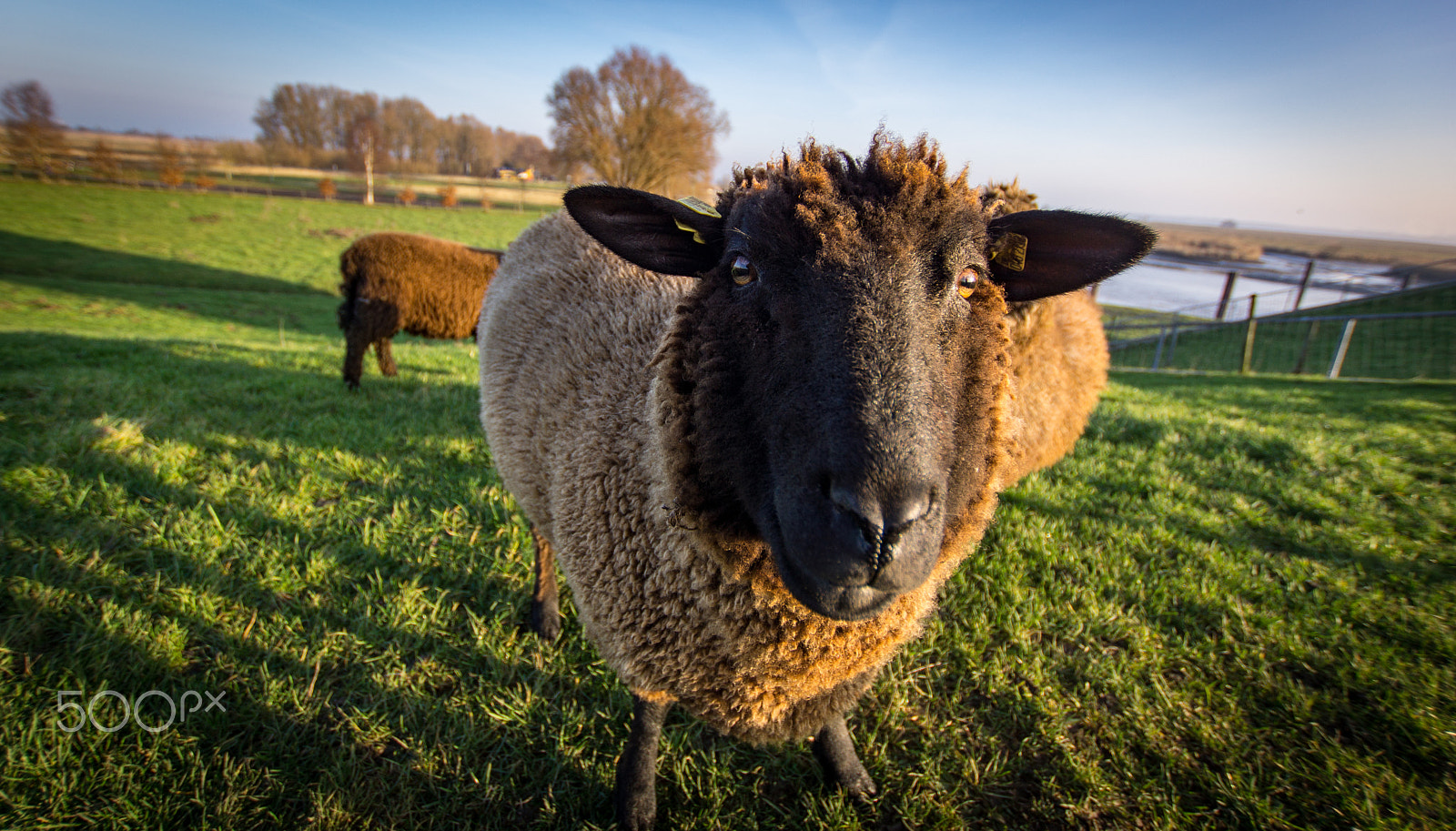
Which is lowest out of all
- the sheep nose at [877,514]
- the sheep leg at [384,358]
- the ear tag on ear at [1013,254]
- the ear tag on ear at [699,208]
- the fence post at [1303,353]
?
the sheep leg at [384,358]

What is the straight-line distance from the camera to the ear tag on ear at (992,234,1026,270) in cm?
166

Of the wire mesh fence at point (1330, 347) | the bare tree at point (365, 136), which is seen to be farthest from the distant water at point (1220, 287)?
the bare tree at point (365, 136)

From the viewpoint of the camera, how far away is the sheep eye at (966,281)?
5.05ft

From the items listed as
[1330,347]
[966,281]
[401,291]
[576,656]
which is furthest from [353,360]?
[1330,347]

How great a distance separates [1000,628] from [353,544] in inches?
161

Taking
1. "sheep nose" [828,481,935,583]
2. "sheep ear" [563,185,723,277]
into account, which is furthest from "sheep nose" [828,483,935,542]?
"sheep ear" [563,185,723,277]

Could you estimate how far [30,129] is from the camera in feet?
106

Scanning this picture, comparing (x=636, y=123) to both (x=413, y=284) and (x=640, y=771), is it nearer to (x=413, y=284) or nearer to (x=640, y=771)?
(x=413, y=284)

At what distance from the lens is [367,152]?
30.9 meters

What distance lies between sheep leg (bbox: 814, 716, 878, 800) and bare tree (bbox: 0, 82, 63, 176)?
53.2 meters

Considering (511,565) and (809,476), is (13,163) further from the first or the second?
(809,476)

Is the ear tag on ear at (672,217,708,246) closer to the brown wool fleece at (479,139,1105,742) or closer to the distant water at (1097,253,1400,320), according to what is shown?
the brown wool fleece at (479,139,1105,742)

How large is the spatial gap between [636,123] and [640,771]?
31.0m

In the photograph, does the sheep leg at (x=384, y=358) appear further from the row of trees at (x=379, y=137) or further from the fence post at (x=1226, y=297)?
the fence post at (x=1226, y=297)
